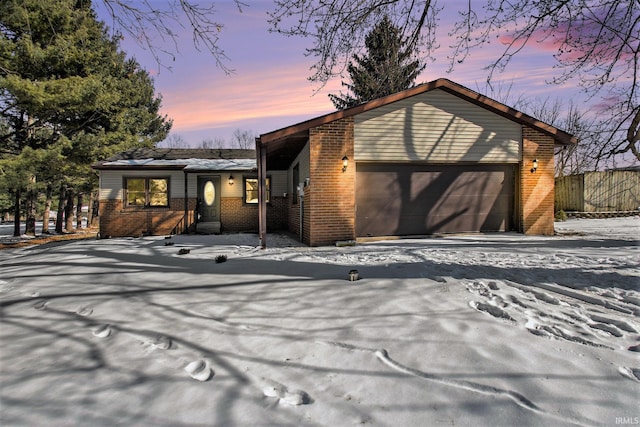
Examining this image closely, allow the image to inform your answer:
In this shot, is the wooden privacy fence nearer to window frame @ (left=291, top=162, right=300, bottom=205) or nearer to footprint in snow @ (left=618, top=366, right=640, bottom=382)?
window frame @ (left=291, top=162, right=300, bottom=205)

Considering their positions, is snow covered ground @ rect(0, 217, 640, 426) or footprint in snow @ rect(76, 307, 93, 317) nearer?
snow covered ground @ rect(0, 217, 640, 426)

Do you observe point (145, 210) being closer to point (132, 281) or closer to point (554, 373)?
point (132, 281)

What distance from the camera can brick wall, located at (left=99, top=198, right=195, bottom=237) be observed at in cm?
1290

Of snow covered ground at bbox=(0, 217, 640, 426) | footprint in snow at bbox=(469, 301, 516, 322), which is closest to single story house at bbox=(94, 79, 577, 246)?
snow covered ground at bbox=(0, 217, 640, 426)

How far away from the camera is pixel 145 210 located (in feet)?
43.2

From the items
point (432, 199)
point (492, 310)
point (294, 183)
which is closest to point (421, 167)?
point (432, 199)

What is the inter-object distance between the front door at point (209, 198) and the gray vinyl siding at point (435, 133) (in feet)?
25.9

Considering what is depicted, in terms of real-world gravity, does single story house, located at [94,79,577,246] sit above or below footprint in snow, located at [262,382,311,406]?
above

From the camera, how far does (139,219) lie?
1311cm

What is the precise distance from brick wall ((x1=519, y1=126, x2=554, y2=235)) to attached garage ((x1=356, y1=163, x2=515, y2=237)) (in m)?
0.34

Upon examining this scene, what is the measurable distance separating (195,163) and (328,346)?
12.9m

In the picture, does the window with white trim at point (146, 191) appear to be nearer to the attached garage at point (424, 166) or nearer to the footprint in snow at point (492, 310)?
the attached garage at point (424, 166)

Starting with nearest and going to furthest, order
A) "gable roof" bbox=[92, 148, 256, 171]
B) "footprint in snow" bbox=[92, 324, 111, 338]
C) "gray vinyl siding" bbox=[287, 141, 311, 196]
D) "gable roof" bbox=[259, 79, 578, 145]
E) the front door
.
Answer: "footprint in snow" bbox=[92, 324, 111, 338], "gable roof" bbox=[259, 79, 578, 145], "gray vinyl siding" bbox=[287, 141, 311, 196], "gable roof" bbox=[92, 148, 256, 171], the front door

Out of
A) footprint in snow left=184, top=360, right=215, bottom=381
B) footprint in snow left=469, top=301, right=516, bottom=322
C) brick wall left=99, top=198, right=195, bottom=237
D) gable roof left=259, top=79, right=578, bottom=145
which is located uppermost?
gable roof left=259, top=79, right=578, bottom=145
